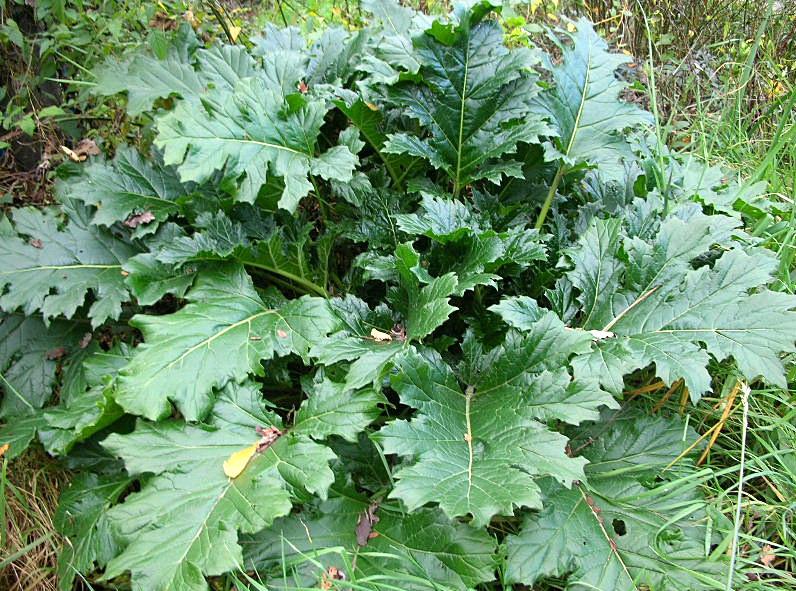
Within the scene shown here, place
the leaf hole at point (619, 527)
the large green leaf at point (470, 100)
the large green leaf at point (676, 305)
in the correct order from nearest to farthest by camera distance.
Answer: the large green leaf at point (676, 305) < the leaf hole at point (619, 527) < the large green leaf at point (470, 100)

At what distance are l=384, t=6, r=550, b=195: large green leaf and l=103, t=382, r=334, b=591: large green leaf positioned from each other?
1.03m

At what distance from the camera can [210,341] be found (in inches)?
74.5

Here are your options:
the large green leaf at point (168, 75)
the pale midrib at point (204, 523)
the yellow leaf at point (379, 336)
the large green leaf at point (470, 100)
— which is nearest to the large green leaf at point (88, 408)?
the pale midrib at point (204, 523)

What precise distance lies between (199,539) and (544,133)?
1.59 meters

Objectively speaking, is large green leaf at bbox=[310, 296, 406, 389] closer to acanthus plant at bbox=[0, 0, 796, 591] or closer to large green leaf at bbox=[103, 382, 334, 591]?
acanthus plant at bbox=[0, 0, 796, 591]

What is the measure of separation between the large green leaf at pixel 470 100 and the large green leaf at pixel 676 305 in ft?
1.48

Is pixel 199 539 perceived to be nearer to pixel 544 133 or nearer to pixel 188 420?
pixel 188 420

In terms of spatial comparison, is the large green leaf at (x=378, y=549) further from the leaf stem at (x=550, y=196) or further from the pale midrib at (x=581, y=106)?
the pale midrib at (x=581, y=106)

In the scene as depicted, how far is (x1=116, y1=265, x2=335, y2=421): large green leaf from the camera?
1.76 metres

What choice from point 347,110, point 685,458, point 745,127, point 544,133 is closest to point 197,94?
point 347,110

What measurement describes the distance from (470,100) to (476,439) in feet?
3.92

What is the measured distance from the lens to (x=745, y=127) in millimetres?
3582

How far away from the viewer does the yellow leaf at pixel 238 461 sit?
1.71 meters

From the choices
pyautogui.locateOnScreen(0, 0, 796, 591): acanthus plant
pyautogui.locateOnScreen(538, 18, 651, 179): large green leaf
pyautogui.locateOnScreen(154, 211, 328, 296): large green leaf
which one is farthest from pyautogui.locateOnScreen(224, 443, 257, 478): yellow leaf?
pyautogui.locateOnScreen(538, 18, 651, 179): large green leaf
